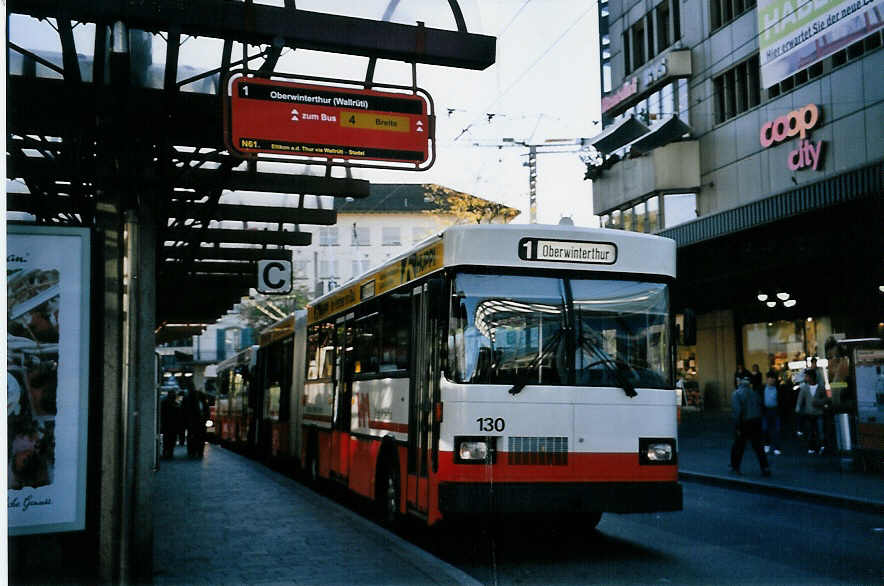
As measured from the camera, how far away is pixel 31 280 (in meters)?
6.23

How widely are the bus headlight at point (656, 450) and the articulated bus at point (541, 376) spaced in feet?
0.04

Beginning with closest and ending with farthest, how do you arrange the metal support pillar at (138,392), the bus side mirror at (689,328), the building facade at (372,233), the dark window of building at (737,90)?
the metal support pillar at (138,392), the bus side mirror at (689,328), the dark window of building at (737,90), the building facade at (372,233)

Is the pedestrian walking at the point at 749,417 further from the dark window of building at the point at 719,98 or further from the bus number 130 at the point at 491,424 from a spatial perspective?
the dark window of building at the point at 719,98

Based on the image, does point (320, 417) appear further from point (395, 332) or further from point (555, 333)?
point (555, 333)

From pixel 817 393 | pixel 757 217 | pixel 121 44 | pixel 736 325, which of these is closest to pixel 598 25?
pixel 736 325

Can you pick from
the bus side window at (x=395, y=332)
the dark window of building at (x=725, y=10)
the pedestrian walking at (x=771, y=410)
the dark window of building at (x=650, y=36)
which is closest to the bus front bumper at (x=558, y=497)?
the bus side window at (x=395, y=332)

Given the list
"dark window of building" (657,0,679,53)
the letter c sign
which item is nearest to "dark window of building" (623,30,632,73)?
"dark window of building" (657,0,679,53)

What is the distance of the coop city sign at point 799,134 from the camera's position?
24.6 metres

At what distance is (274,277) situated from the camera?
1636 cm

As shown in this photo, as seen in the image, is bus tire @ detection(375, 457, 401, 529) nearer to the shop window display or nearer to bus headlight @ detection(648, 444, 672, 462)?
bus headlight @ detection(648, 444, 672, 462)

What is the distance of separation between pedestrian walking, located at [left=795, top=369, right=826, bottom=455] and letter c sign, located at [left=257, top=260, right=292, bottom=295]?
9.93 m

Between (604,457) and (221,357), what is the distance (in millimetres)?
82380

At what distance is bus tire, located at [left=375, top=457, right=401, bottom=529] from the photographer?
412 inches

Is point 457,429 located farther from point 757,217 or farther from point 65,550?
point 757,217
